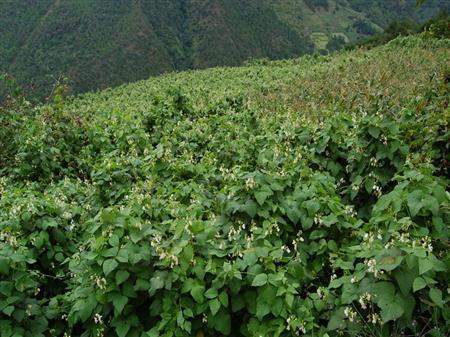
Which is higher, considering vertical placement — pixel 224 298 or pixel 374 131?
pixel 224 298

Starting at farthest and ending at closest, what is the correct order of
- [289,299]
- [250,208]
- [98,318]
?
1. [250,208]
2. [98,318]
3. [289,299]

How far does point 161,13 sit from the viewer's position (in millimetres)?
158500

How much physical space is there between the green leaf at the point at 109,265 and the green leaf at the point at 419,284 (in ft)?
7.44

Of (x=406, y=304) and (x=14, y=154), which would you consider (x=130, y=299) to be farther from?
(x=14, y=154)

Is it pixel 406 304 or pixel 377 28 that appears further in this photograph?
pixel 377 28

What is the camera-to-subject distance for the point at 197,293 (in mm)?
3518

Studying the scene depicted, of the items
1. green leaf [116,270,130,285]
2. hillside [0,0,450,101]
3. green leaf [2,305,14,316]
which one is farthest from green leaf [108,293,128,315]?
hillside [0,0,450,101]

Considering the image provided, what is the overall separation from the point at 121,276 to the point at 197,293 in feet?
2.16

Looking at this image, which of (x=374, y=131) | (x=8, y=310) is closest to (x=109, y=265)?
(x=8, y=310)

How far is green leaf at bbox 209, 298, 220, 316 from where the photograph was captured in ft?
11.4

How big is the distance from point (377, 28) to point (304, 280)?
198 metres

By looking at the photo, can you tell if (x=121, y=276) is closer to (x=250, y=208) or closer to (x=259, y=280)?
(x=259, y=280)

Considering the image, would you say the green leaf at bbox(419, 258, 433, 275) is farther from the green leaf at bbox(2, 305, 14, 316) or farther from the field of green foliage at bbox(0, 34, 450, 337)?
the green leaf at bbox(2, 305, 14, 316)


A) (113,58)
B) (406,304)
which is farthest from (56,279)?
(113,58)
